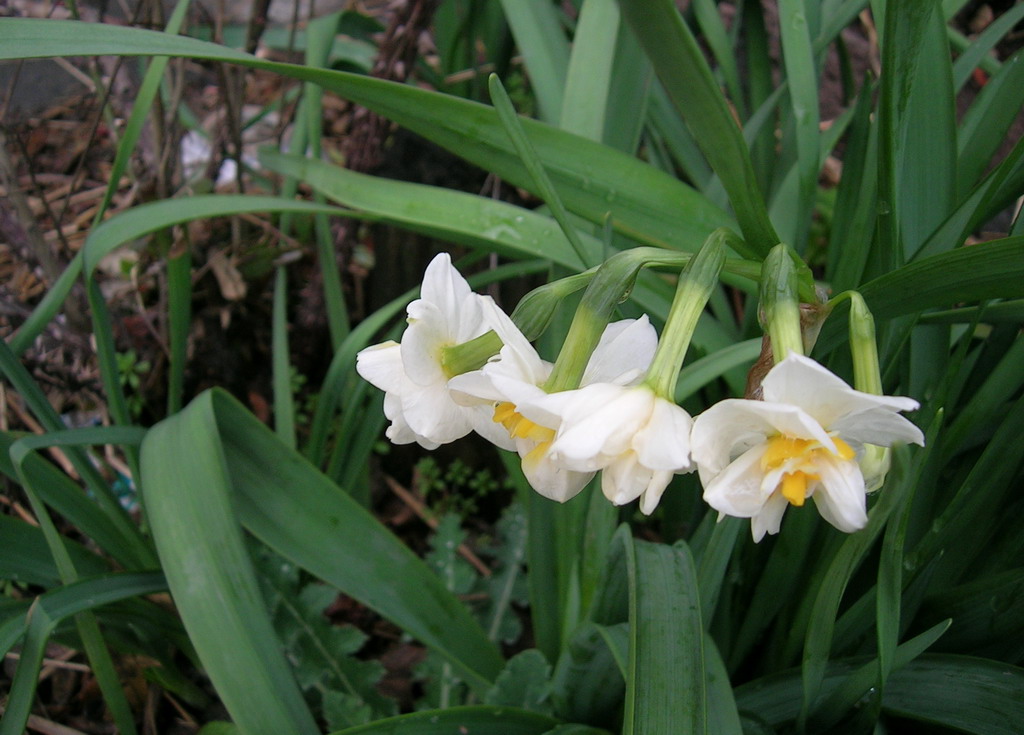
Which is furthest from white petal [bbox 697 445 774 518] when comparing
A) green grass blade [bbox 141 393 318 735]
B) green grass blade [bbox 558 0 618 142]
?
green grass blade [bbox 558 0 618 142]

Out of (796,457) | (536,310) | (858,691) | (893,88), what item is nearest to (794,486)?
(796,457)

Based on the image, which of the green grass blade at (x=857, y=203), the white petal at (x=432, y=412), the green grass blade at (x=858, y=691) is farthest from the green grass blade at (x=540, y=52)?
the green grass blade at (x=858, y=691)

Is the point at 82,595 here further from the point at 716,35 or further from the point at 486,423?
the point at 716,35

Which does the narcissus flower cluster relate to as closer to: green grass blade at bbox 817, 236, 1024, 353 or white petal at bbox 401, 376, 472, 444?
white petal at bbox 401, 376, 472, 444

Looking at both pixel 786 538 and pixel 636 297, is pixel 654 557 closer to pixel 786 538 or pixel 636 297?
pixel 786 538

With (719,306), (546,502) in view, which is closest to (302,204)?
(546,502)

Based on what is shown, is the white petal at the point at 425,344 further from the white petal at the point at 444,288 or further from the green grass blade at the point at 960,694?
the green grass blade at the point at 960,694
